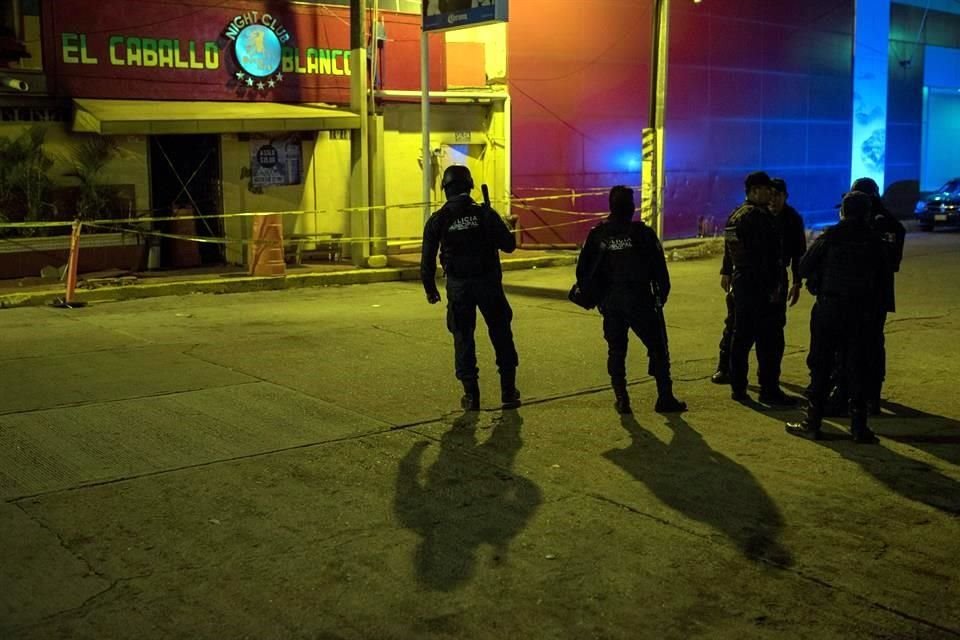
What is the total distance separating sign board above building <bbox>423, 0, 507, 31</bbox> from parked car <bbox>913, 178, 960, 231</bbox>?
16427 mm

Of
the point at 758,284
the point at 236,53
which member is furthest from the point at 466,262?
the point at 236,53

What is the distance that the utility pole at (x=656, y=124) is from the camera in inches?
754

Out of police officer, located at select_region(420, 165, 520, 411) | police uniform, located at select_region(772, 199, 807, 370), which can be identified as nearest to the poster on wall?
police officer, located at select_region(420, 165, 520, 411)

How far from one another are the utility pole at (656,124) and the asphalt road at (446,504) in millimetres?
9569

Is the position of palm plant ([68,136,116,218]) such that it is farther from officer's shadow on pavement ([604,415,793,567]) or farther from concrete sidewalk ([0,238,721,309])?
officer's shadow on pavement ([604,415,793,567])

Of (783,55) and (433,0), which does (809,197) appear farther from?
(433,0)

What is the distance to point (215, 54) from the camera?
60.6 feet

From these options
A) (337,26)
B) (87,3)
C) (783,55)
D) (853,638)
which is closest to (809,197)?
(783,55)

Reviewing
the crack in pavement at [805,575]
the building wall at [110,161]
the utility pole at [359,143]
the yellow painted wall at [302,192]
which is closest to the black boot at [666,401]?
the crack in pavement at [805,575]

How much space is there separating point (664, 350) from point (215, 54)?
13.1 m

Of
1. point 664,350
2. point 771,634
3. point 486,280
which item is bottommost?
point 771,634

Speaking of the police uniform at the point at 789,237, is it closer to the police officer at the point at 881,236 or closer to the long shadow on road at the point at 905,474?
the police officer at the point at 881,236

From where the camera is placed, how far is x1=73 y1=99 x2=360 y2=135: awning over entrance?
16.1 m

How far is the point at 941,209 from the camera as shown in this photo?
27.9 m
